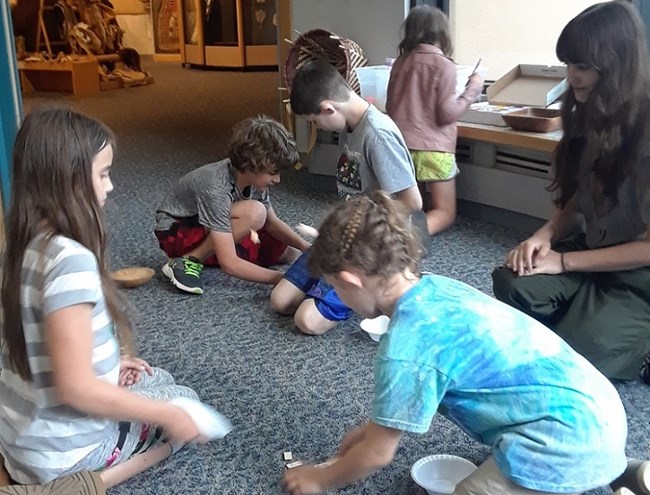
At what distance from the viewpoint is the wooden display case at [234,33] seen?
7227mm

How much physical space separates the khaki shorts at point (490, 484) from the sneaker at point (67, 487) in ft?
1.72

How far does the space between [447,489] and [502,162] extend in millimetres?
1677

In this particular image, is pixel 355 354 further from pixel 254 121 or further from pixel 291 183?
pixel 291 183

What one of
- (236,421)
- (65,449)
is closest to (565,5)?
(236,421)

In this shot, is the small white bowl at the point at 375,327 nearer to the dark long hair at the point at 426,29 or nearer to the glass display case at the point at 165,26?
the dark long hair at the point at 426,29

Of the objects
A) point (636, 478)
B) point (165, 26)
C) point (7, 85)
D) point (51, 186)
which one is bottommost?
point (636, 478)

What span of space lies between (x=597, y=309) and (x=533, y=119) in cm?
104

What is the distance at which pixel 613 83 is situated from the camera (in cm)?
154

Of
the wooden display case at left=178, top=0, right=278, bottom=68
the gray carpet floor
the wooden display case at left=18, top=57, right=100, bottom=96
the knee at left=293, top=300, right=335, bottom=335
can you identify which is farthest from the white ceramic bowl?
the wooden display case at left=178, top=0, right=278, bottom=68

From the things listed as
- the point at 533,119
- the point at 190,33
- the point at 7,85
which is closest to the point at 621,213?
the point at 533,119

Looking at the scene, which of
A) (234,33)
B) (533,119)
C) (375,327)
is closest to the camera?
(375,327)

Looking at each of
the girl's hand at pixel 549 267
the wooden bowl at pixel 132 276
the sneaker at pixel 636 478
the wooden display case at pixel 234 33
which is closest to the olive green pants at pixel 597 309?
the girl's hand at pixel 549 267

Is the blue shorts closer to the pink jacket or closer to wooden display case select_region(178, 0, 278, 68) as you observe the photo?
the pink jacket

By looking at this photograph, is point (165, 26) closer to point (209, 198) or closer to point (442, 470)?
point (209, 198)
